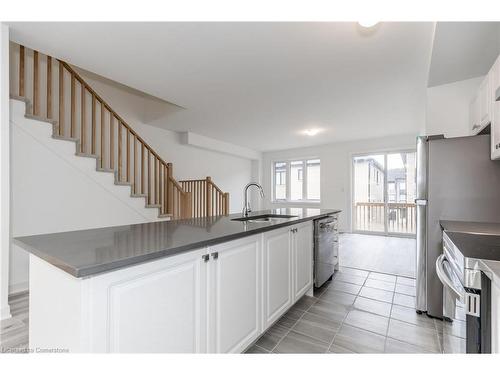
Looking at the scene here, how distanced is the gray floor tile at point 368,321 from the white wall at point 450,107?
229 centimetres

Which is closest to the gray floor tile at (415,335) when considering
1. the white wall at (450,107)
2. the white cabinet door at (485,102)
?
the white cabinet door at (485,102)

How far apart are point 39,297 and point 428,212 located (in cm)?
272

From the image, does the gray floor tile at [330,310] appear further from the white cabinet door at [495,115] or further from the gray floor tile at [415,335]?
the white cabinet door at [495,115]

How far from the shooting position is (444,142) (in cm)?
206

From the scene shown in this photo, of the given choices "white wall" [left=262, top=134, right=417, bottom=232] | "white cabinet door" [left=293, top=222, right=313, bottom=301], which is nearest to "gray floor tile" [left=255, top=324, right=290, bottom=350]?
"white cabinet door" [left=293, top=222, right=313, bottom=301]

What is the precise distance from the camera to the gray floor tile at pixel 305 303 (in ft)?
7.55

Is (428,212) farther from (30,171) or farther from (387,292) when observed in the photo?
(30,171)

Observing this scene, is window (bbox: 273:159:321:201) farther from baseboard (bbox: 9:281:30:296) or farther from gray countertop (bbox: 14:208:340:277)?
baseboard (bbox: 9:281:30:296)

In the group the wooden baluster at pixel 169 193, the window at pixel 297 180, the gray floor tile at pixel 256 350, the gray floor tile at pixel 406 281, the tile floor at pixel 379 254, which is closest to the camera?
the gray floor tile at pixel 256 350

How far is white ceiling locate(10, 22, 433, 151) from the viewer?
2053mm

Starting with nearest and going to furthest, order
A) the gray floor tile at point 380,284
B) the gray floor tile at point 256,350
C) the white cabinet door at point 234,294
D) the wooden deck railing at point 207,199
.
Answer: the white cabinet door at point 234,294
the gray floor tile at point 256,350
the gray floor tile at point 380,284
the wooden deck railing at point 207,199

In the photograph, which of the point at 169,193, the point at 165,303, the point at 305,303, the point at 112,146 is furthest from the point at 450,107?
the point at 112,146

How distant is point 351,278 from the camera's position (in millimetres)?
3055
